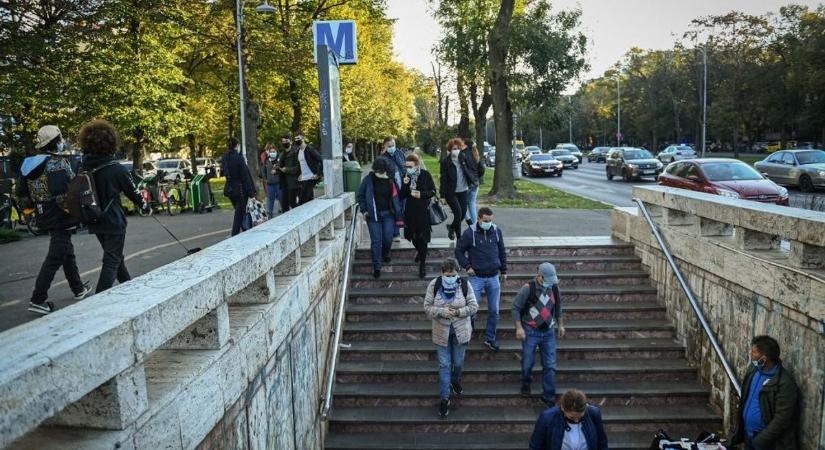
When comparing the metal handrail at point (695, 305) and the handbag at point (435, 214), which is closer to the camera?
the metal handrail at point (695, 305)

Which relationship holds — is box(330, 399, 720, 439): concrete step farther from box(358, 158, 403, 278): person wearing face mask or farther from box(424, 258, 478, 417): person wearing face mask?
box(358, 158, 403, 278): person wearing face mask

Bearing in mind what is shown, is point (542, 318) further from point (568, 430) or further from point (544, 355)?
point (568, 430)

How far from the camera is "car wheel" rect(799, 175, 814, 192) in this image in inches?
880

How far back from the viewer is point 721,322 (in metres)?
7.24

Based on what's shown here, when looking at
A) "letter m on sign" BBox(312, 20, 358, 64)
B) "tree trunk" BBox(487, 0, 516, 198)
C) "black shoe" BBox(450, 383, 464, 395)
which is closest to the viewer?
"black shoe" BBox(450, 383, 464, 395)

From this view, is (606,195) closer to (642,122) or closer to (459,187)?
(459,187)

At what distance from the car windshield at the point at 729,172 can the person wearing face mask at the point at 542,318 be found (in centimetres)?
992

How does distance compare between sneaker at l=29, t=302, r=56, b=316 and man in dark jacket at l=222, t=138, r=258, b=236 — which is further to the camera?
man in dark jacket at l=222, t=138, r=258, b=236

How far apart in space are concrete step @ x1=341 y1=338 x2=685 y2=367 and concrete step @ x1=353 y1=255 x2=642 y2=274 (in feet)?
5.53

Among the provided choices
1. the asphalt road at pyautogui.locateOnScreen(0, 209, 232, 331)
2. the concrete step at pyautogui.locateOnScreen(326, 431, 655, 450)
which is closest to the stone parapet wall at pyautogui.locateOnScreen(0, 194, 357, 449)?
the concrete step at pyautogui.locateOnScreen(326, 431, 655, 450)

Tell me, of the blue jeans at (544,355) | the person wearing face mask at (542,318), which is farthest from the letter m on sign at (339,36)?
the blue jeans at (544,355)

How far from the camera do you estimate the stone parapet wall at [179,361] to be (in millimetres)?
2203

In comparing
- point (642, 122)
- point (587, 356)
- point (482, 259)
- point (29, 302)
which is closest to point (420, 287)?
point (482, 259)

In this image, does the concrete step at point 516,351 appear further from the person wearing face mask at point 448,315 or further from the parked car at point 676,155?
the parked car at point 676,155
